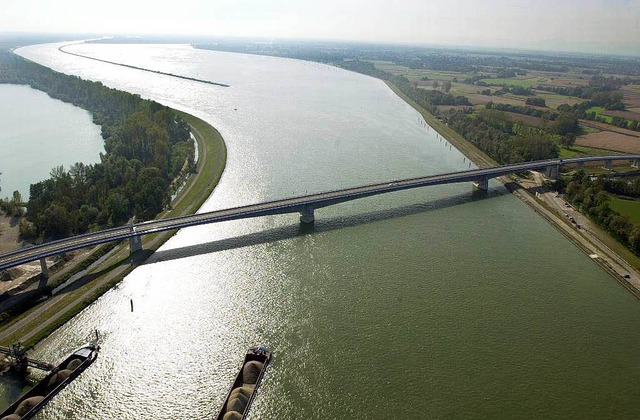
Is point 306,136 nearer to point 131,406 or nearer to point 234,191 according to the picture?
point 234,191

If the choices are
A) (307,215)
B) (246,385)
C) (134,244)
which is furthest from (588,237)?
(134,244)

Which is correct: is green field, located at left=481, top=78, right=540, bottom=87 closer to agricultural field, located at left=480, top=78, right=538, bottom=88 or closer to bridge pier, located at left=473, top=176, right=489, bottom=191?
agricultural field, located at left=480, top=78, right=538, bottom=88

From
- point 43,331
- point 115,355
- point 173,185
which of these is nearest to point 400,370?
point 115,355

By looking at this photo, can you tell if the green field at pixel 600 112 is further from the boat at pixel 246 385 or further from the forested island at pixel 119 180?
the boat at pixel 246 385

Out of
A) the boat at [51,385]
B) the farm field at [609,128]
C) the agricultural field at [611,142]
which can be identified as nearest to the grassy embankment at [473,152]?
the agricultural field at [611,142]

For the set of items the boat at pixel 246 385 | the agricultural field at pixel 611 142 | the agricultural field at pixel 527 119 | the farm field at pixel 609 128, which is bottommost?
the boat at pixel 246 385

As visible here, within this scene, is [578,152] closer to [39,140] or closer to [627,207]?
[627,207]
